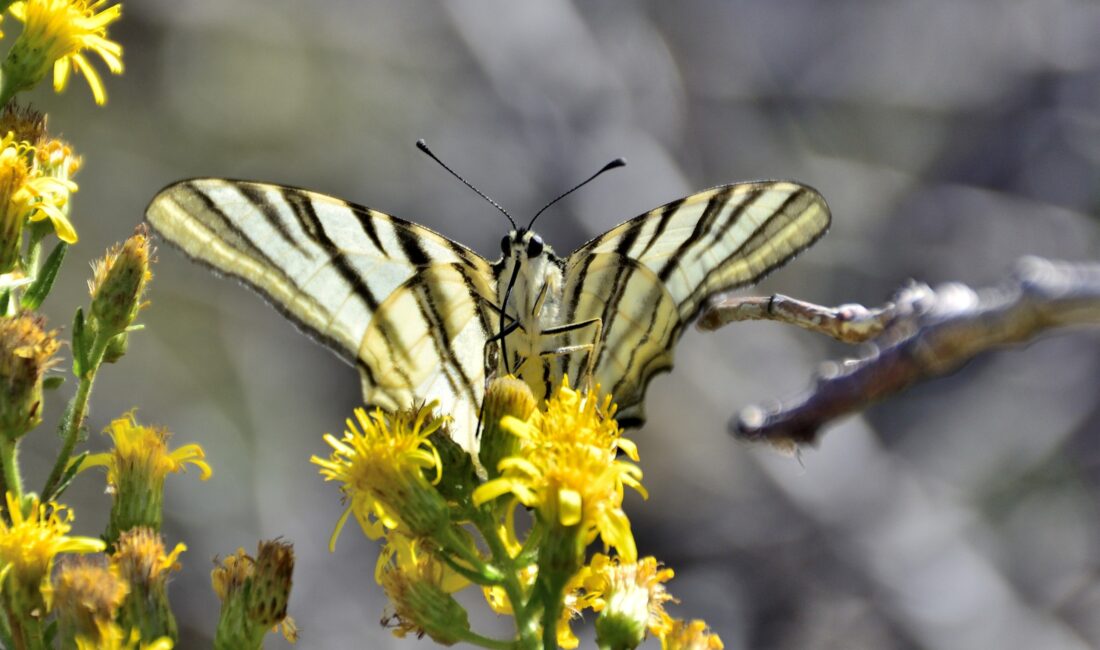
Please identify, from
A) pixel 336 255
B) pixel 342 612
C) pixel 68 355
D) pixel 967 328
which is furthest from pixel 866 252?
pixel 967 328

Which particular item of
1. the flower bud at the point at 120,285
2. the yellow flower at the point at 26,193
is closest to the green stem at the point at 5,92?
the yellow flower at the point at 26,193

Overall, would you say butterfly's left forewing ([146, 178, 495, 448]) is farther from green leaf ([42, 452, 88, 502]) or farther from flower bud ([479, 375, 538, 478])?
green leaf ([42, 452, 88, 502])

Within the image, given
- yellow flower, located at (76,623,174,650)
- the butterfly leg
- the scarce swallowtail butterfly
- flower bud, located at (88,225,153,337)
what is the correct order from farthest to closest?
the butterfly leg < the scarce swallowtail butterfly < flower bud, located at (88,225,153,337) < yellow flower, located at (76,623,174,650)

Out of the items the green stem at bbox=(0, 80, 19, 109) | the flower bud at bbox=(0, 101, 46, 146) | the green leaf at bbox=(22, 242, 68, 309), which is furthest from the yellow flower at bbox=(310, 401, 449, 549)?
the green stem at bbox=(0, 80, 19, 109)

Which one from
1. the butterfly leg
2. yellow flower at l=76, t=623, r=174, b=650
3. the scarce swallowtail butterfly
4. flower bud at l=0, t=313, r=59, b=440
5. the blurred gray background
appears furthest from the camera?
A: the blurred gray background

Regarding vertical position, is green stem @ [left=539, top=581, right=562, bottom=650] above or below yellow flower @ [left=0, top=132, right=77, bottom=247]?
below

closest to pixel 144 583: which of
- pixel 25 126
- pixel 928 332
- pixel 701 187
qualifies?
pixel 25 126

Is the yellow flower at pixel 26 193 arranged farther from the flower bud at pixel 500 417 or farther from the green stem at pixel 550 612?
the green stem at pixel 550 612

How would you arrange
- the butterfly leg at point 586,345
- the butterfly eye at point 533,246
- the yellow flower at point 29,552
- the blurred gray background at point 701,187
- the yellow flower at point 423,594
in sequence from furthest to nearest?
the blurred gray background at point 701,187, the butterfly eye at point 533,246, the butterfly leg at point 586,345, the yellow flower at point 423,594, the yellow flower at point 29,552
